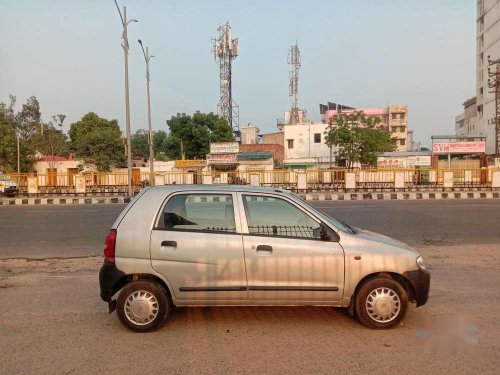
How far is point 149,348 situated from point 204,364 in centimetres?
64

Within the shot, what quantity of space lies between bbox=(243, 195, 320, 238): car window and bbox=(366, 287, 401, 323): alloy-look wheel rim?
31.5 inches

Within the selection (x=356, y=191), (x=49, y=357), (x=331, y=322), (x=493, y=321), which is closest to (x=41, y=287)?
(x=49, y=357)

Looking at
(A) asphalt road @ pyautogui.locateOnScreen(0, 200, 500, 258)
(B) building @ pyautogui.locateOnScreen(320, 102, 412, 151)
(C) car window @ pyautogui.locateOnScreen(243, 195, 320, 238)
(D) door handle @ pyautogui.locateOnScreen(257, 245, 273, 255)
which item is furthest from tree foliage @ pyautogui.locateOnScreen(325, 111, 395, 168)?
(B) building @ pyautogui.locateOnScreen(320, 102, 412, 151)

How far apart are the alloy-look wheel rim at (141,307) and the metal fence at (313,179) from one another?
20917 mm

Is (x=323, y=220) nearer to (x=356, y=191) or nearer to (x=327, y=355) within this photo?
(x=327, y=355)

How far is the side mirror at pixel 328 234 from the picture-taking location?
441 centimetres

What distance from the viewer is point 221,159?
40500 millimetres

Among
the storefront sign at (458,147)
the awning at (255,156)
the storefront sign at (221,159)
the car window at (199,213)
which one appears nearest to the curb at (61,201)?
the storefront sign at (221,159)

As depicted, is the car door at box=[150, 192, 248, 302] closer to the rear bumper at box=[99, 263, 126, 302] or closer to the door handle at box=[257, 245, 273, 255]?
the door handle at box=[257, 245, 273, 255]

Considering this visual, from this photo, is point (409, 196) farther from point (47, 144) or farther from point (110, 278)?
point (47, 144)

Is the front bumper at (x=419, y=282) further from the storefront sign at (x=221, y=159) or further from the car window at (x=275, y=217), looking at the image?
the storefront sign at (x=221, y=159)

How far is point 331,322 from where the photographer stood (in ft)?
15.2

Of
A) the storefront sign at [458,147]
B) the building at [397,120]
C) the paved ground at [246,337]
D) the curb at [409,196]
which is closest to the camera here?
the paved ground at [246,337]

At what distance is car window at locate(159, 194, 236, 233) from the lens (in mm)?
4504
